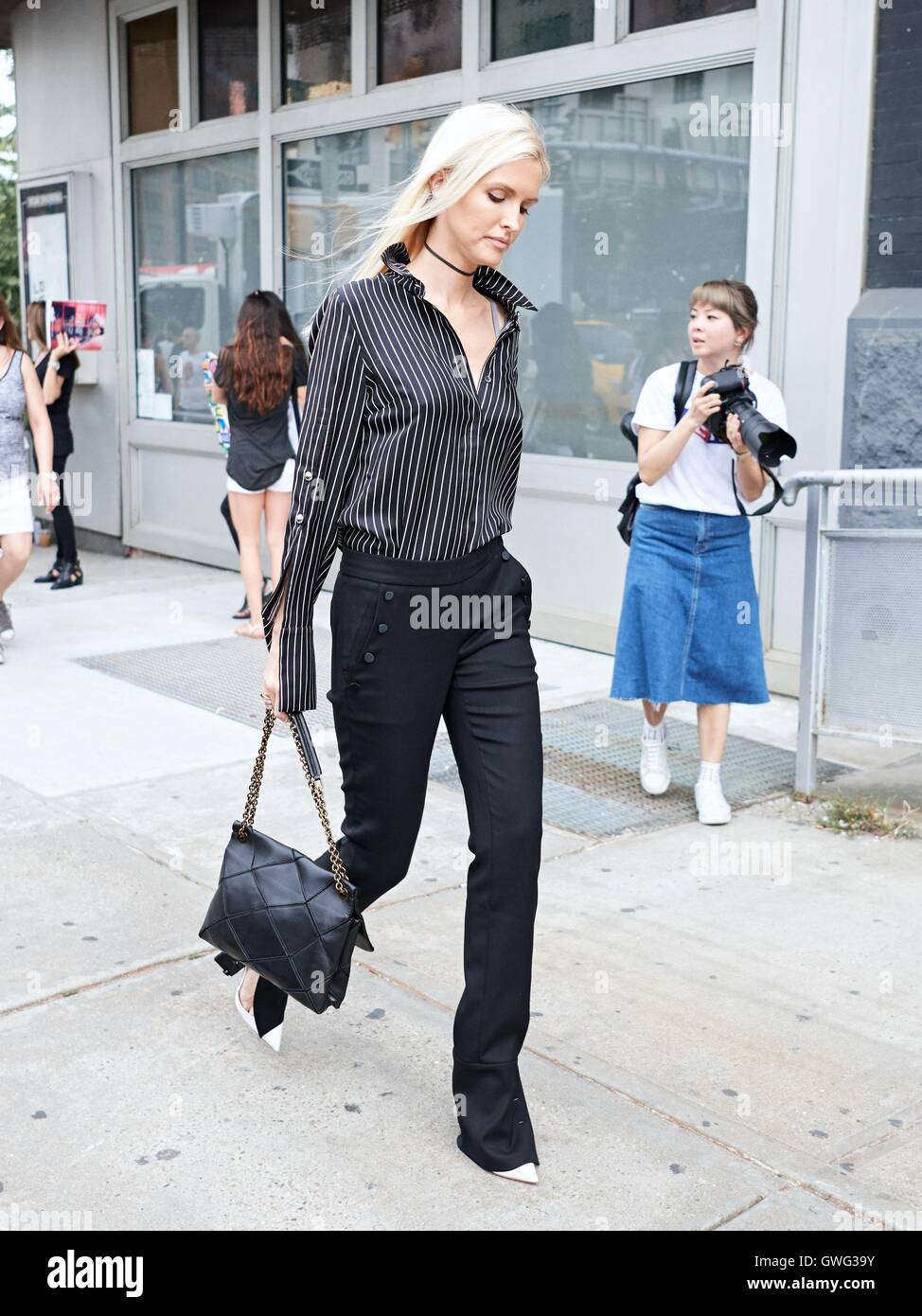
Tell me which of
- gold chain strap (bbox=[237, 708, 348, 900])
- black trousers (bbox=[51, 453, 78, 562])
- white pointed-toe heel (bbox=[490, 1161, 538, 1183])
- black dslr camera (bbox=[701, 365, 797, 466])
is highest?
black dslr camera (bbox=[701, 365, 797, 466])

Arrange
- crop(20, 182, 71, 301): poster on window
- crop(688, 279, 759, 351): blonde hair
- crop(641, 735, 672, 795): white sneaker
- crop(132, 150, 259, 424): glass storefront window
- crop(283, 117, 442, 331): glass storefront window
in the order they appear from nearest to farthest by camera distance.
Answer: crop(688, 279, 759, 351): blonde hair → crop(641, 735, 672, 795): white sneaker → crop(283, 117, 442, 331): glass storefront window → crop(132, 150, 259, 424): glass storefront window → crop(20, 182, 71, 301): poster on window

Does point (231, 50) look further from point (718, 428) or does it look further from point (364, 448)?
point (364, 448)

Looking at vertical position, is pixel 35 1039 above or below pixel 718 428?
below

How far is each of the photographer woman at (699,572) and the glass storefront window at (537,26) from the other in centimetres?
290

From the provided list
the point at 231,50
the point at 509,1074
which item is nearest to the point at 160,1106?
the point at 509,1074

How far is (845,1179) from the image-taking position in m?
2.79

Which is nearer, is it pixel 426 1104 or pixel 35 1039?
pixel 426 1104

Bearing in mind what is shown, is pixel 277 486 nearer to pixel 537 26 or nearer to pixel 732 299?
pixel 537 26

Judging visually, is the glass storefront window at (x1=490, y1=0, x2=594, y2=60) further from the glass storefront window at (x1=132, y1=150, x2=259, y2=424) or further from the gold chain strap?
the gold chain strap

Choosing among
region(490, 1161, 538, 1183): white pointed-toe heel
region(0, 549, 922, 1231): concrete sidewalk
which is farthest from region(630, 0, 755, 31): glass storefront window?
region(490, 1161, 538, 1183): white pointed-toe heel

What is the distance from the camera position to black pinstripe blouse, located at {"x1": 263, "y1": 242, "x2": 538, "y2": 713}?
8.91ft

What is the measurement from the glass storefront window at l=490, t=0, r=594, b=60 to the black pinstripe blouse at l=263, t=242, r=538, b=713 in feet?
16.0

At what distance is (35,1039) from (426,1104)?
0.90 metres
